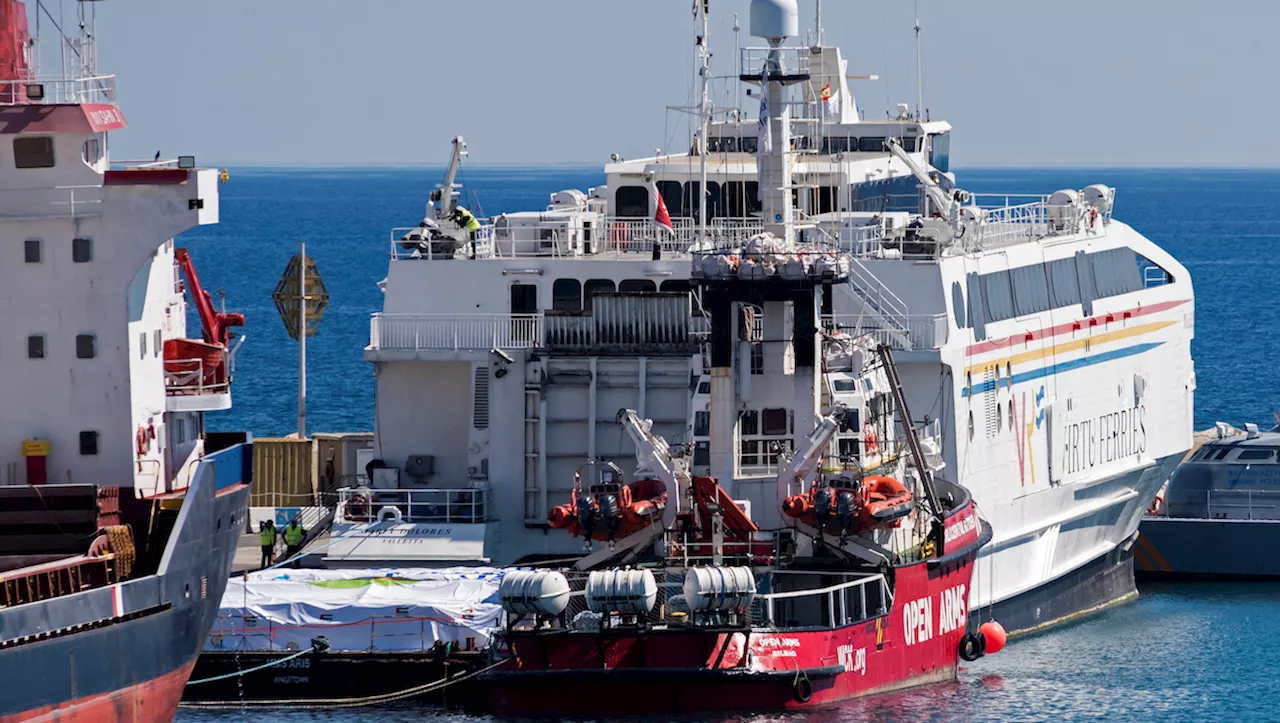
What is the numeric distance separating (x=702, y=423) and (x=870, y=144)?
16.9 meters

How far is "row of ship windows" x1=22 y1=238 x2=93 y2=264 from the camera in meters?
37.1

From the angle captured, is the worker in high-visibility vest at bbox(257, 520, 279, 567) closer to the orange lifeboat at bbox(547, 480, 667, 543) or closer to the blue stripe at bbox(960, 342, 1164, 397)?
the orange lifeboat at bbox(547, 480, 667, 543)

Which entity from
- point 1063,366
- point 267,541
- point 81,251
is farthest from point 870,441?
point 81,251

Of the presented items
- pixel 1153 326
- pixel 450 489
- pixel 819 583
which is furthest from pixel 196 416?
pixel 1153 326

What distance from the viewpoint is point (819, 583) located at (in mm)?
40844

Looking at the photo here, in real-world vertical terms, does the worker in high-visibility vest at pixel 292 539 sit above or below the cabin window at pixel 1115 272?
below

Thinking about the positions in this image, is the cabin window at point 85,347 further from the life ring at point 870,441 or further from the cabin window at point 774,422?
the life ring at point 870,441

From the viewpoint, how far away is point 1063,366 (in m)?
52.1

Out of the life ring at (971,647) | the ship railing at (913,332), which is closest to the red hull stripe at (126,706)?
the life ring at (971,647)

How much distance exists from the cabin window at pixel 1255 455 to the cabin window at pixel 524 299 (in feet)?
60.7

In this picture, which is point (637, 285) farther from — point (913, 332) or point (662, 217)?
point (913, 332)

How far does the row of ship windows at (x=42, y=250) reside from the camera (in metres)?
37.1

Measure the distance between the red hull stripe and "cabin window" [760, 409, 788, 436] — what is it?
10.4 m

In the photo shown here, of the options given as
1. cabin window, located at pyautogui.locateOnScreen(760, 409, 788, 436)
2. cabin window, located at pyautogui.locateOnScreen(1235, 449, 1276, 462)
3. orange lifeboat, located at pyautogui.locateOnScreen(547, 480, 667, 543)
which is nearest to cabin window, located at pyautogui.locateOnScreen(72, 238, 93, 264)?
orange lifeboat, located at pyautogui.locateOnScreen(547, 480, 667, 543)
